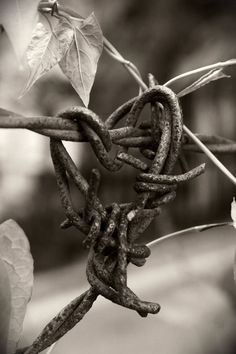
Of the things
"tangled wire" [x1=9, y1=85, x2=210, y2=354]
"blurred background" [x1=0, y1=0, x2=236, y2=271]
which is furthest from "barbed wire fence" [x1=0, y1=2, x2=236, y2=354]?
"blurred background" [x1=0, y1=0, x2=236, y2=271]

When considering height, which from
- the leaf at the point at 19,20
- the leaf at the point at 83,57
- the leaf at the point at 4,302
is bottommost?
the leaf at the point at 4,302

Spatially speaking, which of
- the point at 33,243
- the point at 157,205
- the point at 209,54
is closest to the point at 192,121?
the point at 209,54

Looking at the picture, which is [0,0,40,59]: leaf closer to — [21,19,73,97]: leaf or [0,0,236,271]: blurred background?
[21,19,73,97]: leaf

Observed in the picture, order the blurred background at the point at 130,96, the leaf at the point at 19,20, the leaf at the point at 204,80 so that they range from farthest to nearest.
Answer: the blurred background at the point at 130,96 < the leaf at the point at 204,80 < the leaf at the point at 19,20

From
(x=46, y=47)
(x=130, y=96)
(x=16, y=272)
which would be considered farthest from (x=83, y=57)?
(x=130, y=96)

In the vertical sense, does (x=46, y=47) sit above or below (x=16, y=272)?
above

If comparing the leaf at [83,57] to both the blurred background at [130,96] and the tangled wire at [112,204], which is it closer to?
the tangled wire at [112,204]

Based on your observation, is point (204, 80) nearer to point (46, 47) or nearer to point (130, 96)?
point (46, 47)

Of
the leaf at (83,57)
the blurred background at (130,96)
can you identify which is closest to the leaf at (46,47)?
the leaf at (83,57)
